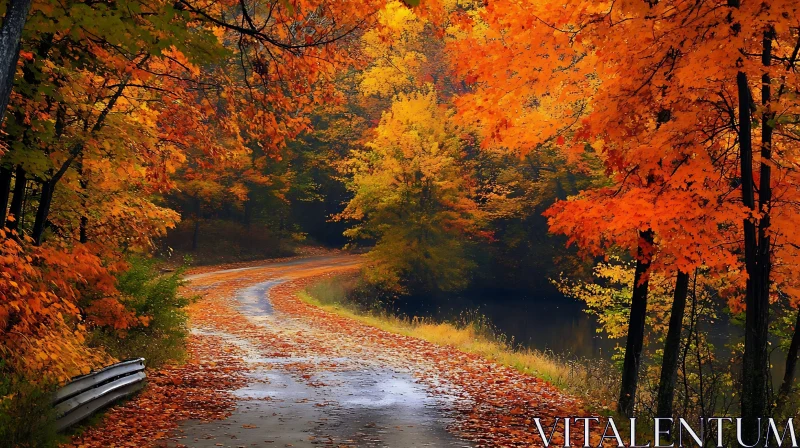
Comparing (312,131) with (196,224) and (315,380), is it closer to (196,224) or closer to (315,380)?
(315,380)

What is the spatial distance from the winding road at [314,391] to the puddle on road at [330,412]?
1 centimetres

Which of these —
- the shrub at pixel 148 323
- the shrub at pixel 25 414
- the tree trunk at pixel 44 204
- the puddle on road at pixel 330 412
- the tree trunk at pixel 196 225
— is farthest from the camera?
the tree trunk at pixel 196 225

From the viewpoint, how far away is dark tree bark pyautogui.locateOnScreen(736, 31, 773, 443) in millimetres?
7934

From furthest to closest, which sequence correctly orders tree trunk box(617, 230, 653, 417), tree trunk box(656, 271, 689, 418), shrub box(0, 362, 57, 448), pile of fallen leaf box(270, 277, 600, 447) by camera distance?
tree trunk box(617, 230, 653, 417) → tree trunk box(656, 271, 689, 418) → pile of fallen leaf box(270, 277, 600, 447) → shrub box(0, 362, 57, 448)

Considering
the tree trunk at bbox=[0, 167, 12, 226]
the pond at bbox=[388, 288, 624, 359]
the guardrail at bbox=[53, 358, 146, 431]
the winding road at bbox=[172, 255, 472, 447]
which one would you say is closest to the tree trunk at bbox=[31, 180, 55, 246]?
the tree trunk at bbox=[0, 167, 12, 226]

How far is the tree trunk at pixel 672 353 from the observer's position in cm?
1012

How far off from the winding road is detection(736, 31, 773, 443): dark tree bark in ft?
10.5

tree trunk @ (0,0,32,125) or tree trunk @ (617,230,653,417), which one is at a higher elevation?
tree trunk @ (0,0,32,125)

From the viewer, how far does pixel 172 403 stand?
10289 mm

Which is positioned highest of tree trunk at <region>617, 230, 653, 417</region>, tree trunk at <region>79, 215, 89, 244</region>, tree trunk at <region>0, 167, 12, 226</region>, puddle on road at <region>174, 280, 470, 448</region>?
tree trunk at <region>0, 167, 12, 226</region>

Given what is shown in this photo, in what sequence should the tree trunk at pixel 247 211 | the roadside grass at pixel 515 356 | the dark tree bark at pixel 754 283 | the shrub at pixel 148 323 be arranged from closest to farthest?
the dark tree bark at pixel 754 283
the roadside grass at pixel 515 356
the shrub at pixel 148 323
the tree trunk at pixel 247 211

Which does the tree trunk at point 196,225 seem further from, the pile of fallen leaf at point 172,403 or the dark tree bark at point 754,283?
the dark tree bark at point 754,283

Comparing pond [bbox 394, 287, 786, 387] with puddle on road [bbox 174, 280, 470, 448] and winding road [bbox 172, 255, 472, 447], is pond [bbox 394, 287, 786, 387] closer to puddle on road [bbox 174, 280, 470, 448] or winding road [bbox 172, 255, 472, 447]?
winding road [bbox 172, 255, 472, 447]

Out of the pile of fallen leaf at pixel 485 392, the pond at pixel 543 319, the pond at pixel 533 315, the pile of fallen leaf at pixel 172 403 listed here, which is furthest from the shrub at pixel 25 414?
the pond at pixel 533 315
